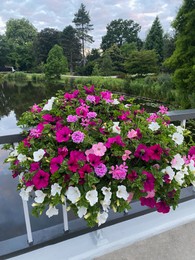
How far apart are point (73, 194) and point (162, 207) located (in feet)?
1.31

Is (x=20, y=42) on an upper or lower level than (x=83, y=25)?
lower

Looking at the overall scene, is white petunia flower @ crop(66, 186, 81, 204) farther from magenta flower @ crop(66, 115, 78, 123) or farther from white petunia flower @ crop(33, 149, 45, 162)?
magenta flower @ crop(66, 115, 78, 123)

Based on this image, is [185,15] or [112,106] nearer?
[112,106]

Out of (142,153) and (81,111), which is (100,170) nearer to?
(142,153)

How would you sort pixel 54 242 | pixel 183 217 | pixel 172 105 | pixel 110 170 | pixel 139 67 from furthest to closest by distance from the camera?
pixel 139 67, pixel 172 105, pixel 183 217, pixel 54 242, pixel 110 170

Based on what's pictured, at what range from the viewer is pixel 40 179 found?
0.82 metres

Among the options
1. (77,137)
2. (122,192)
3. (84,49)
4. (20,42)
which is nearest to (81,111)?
(77,137)

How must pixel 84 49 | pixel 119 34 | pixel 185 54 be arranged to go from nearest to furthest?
1. pixel 185 54
2. pixel 84 49
3. pixel 119 34

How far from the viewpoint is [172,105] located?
10.8m

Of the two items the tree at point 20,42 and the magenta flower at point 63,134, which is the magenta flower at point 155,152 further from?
the tree at point 20,42

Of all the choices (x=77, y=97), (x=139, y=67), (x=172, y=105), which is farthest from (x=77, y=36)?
(x=77, y=97)

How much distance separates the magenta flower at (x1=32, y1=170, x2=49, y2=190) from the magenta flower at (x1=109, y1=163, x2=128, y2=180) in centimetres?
24

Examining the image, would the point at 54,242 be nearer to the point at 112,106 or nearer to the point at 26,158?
the point at 26,158

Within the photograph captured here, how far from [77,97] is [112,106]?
19 cm
